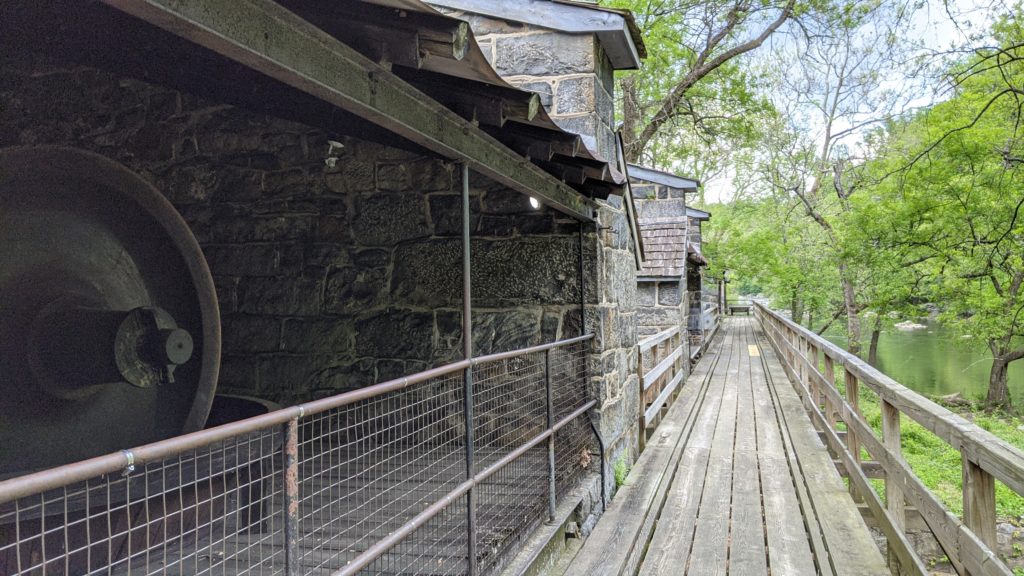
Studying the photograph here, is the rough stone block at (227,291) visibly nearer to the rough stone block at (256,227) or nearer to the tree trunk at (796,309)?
the rough stone block at (256,227)

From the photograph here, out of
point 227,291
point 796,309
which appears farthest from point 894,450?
point 796,309

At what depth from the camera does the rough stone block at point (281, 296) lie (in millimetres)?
4297

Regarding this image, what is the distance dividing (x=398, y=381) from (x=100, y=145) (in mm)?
3580

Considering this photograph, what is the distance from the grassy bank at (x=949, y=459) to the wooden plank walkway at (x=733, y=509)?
1.31m

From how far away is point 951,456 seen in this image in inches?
400

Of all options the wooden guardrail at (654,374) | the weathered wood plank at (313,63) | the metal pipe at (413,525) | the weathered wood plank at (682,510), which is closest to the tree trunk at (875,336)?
the wooden guardrail at (654,374)

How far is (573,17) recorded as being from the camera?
4090mm

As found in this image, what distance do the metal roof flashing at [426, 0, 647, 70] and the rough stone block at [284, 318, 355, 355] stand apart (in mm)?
2217

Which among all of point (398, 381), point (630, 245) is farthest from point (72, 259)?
point (630, 245)

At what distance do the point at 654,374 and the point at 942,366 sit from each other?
20630 mm

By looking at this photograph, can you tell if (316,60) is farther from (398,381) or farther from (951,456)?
(951,456)

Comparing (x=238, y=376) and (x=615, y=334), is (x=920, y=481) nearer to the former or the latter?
(x=615, y=334)

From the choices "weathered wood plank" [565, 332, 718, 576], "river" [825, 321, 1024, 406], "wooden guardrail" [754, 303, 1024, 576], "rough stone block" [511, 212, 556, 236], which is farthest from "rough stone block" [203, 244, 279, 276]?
"river" [825, 321, 1024, 406]

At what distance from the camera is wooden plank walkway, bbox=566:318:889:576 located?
332 cm
